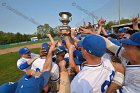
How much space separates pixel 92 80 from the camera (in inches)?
116

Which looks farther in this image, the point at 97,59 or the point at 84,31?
the point at 84,31

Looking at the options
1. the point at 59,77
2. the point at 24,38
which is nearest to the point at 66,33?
the point at 59,77

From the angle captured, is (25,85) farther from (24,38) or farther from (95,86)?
(24,38)

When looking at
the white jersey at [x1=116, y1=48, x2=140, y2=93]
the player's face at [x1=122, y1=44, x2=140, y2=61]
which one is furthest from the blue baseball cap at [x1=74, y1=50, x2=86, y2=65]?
the white jersey at [x1=116, y1=48, x2=140, y2=93]

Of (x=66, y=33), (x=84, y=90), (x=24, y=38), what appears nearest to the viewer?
(x=84, y=90)

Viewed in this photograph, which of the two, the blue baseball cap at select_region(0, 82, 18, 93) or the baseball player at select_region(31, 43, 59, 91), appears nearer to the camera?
the blue baseball cap at select_region(0, 82, 18, 93)

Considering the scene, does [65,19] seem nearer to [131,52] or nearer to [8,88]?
[8,88]

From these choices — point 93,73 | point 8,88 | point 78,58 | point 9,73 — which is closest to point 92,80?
point 93,73

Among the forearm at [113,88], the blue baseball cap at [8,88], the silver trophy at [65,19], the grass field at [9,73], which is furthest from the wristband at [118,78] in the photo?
the grass field at [9,73]

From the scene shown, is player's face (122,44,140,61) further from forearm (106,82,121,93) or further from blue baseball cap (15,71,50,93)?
blue baseball cap (15,71,50,93)

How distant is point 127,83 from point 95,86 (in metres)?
0.37

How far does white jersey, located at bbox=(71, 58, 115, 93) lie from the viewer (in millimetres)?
2912

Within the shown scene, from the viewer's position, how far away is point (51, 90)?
6164 mm

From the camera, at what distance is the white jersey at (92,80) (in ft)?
9.55
